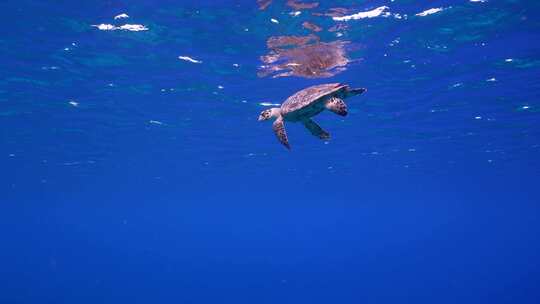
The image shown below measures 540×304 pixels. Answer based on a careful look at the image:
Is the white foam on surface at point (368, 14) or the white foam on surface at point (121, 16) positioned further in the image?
the white foam on surface at point (121, 16)

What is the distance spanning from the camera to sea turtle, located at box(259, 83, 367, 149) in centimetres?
660

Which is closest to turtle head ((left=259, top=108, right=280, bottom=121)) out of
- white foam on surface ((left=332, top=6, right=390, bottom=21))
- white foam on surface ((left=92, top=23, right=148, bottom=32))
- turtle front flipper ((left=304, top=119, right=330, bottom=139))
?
turtle front flipper ((left=304, top=119, right=330, bottom=139))

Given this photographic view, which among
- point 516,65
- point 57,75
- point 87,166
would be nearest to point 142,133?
point 57,75

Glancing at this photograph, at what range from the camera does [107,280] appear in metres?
77.2

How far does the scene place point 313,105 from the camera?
270 inches

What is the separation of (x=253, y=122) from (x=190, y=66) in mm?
8777

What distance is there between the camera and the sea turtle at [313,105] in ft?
21.6

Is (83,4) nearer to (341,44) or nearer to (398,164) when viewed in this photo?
(341,44)

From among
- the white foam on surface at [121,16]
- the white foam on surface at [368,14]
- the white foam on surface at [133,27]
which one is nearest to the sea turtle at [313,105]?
the white foam on surface at [368,14]

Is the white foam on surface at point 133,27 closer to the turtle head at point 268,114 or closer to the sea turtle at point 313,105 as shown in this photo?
the turtle head at point 268,114

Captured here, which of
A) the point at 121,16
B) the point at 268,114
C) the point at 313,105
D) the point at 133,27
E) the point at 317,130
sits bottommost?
the point at 317,130

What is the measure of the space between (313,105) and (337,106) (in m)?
0.51

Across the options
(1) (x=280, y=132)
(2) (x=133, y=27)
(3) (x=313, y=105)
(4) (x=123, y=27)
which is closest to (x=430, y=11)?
(3) (x=313, y=105)

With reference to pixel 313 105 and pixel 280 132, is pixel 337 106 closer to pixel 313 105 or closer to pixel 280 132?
pixel 313 105
